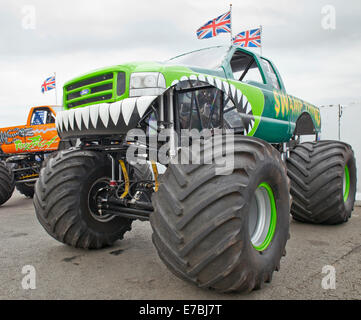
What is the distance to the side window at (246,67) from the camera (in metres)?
4.72

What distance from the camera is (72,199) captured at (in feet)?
12.4

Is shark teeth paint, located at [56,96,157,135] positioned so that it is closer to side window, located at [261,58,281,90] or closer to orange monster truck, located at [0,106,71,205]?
side window, located at [261,58,281,90]

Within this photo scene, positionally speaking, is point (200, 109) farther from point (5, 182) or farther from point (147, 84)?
point (5, 182)

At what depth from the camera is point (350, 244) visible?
4.11 m

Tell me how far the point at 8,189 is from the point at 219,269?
700cm

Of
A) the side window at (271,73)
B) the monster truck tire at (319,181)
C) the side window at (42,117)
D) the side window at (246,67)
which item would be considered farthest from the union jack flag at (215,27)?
the monster truck tire at (319,181)

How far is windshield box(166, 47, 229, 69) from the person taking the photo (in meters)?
3.99

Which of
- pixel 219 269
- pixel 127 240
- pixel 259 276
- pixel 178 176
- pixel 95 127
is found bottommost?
pixel 127 240

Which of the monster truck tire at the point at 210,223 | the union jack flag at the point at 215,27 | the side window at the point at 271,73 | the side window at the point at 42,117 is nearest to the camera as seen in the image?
the monster truck tire at the point at 210,223

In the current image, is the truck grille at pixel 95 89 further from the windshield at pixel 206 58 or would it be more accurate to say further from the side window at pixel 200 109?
the windshield at pixel 206 58

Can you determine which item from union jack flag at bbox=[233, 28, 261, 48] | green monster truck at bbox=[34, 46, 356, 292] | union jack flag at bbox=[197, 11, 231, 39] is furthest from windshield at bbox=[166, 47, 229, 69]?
union jack flag at bbox=[233, 28, 261, 48]

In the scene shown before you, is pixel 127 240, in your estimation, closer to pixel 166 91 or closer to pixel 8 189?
pixel 166 91

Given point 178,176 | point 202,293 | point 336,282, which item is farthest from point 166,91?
point 336,282

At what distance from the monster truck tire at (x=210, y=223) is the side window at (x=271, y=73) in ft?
9.31
